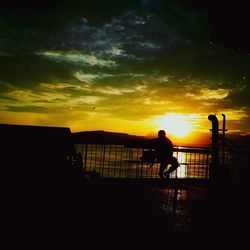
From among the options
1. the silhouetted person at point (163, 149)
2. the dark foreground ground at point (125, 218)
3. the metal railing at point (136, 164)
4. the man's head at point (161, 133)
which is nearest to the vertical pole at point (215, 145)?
the metal railing at point (136, 164)

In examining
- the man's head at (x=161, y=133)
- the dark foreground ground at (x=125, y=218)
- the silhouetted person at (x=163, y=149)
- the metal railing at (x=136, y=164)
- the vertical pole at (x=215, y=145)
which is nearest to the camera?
the dark foreground ground at (x=125, y=218)

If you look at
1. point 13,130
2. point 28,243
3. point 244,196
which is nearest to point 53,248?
point 28,243

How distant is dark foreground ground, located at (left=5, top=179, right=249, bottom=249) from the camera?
4.47 metres

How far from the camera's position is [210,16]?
4500 millimetres

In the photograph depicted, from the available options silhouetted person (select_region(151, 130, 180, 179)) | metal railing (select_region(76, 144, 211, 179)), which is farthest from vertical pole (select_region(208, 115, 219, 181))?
silhouetted person (select_region(151, 130, 180, 179))

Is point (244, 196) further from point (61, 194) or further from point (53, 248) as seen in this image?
point (53, 248)

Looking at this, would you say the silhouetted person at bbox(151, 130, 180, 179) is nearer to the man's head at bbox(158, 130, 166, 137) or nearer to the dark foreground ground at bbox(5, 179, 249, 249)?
the man's head at bbox(158, 130, 166, 137)

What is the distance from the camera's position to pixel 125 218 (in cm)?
571

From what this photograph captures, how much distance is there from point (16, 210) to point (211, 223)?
4229mm

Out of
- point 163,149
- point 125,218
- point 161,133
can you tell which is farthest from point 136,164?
point 125,218

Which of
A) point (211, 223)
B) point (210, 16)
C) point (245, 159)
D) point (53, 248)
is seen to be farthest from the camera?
point (245, 159)

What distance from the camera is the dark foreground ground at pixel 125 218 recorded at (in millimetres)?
4473

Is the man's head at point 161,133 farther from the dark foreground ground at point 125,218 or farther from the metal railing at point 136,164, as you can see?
the dark foreground ground at point 125,218

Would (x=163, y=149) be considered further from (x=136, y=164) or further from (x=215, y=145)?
(x=136, y=164)
